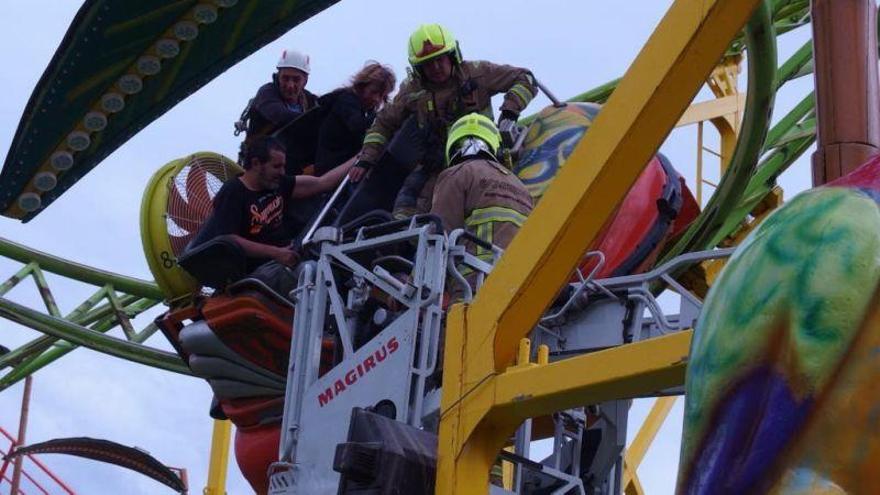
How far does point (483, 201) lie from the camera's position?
7695mm

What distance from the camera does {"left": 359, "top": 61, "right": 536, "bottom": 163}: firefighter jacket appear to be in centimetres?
870

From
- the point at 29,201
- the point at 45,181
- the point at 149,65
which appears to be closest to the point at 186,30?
the point at 149,65

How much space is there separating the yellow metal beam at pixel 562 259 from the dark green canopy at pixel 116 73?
477cm

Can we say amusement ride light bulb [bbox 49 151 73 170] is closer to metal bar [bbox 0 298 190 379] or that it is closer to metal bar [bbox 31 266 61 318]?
metal bar [bbox 0 298 190 379]

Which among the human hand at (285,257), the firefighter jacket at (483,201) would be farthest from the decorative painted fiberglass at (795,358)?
the human hand at (285,257)

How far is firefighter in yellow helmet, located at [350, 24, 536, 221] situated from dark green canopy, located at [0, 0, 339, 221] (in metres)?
1.27

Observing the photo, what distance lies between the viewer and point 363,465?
6.12 metres

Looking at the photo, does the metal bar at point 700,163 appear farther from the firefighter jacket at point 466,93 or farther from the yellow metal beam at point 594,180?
the yellow metal beam at point 594,180

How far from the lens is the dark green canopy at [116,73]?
398 inches

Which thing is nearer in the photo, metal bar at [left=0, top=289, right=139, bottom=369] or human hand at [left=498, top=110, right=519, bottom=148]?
human hand at [left=498, top=110, right=519, bottom=148]

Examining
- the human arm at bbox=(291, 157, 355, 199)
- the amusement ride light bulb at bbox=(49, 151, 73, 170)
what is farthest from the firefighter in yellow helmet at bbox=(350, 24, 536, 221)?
the amusement ride light bulb at bbox=(49, 151, 73, 170)

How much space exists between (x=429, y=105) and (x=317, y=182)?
1.02 meters

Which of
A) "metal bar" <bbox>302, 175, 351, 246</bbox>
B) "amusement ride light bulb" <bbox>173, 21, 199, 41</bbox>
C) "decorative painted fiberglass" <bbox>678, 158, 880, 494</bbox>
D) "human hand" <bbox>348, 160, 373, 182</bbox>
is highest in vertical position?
"amusement ride light bulb" <bbox>173, 21, 199, 41</bbox>

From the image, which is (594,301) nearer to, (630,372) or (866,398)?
(630,372)
